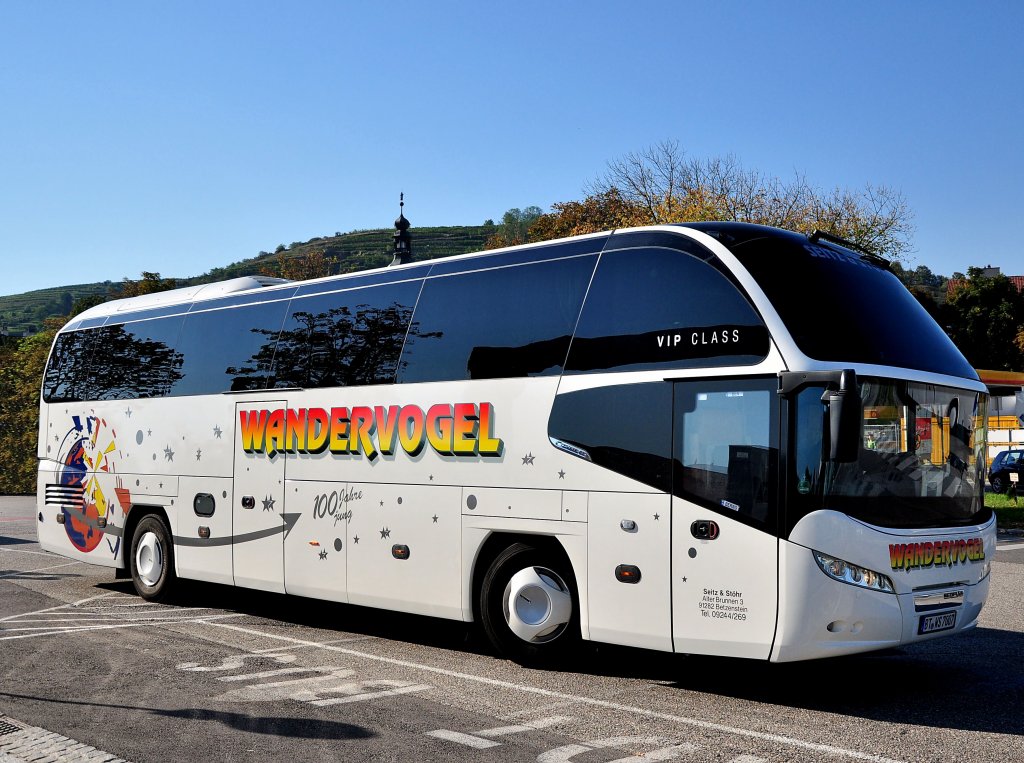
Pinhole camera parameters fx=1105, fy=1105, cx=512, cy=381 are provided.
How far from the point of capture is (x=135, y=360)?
1421 centimetres

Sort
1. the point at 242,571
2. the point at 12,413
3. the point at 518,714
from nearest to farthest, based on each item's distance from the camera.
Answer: the point at 518,714, the point at 242,571, the point at 12,413

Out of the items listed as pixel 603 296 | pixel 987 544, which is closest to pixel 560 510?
pixel 603 296

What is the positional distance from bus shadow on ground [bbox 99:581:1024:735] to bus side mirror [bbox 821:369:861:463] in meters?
1.78

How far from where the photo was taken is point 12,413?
59.6 m

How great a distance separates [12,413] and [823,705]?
59451mm

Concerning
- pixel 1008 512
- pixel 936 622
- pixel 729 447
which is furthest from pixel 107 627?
pixel 1008 512

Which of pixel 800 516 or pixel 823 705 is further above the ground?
pixel 800 516

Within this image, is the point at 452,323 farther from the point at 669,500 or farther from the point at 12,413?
the point at 12,413

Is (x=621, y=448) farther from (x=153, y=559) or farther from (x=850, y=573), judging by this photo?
(x=153, y=559)

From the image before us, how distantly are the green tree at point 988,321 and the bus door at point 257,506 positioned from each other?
6398cm

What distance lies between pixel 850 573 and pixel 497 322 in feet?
12.4

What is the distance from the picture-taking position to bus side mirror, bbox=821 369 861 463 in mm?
7156

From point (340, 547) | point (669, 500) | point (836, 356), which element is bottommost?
point (340, 547)

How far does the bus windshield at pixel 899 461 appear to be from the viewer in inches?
295
